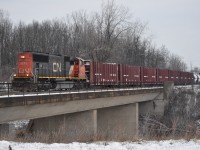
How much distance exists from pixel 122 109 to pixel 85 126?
913cm

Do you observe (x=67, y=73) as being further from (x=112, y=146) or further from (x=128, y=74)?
(x=112, y=146)

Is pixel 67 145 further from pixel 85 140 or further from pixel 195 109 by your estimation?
pixel 195 109

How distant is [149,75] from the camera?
1753 inches

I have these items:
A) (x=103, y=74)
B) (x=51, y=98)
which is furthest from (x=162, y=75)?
(x=51, y=98)

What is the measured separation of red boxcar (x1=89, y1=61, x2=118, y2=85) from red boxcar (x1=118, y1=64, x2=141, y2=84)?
1075 millimetres

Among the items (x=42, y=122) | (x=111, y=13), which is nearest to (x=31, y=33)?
(x=111, y=13)

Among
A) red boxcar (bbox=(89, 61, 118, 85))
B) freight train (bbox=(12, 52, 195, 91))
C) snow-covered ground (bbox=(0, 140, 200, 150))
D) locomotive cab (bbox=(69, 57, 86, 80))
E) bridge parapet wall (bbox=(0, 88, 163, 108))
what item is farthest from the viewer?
red boxcar (bbox=(89, 61, 118, 85))

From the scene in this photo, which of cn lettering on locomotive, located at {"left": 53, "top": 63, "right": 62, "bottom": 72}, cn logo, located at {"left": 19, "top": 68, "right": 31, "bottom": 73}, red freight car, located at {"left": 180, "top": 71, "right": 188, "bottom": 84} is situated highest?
cn lettering on locomotive, located at {"left": 53, "top": 63, "right": 62, "bottom": 72}

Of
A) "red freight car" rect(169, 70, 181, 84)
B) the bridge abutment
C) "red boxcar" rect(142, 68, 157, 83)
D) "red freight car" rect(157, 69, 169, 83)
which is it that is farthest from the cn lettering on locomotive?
"red freight car" rect(169, 70, 181, 84)

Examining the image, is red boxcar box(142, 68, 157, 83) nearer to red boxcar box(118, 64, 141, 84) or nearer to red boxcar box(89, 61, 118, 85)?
red boxcar box(118, 64, 141, 84)

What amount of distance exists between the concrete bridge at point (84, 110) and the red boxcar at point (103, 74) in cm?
392

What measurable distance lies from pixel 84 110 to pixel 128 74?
56.9ft

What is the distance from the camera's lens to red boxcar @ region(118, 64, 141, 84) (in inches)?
1490

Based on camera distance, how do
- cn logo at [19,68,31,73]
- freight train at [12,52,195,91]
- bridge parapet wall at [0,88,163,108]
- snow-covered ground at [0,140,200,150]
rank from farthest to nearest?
cn logo at [19,68,31,73] → freight train at [12,52,195,91] → bridge parapet wall at [0,88,163,108] → snow-covered ground at [0,140,200,150]
